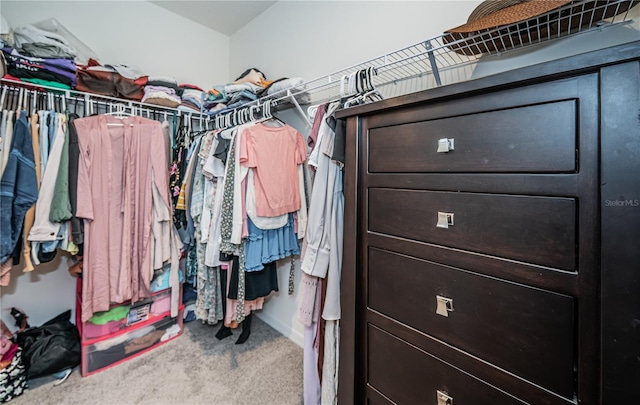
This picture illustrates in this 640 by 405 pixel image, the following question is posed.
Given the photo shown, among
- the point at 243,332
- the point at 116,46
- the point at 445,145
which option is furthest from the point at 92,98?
the point at 445,145

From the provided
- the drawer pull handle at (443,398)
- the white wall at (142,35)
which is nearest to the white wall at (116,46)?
the white wall at (142,35)

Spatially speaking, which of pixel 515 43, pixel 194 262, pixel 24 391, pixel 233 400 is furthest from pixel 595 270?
pixel 24 391

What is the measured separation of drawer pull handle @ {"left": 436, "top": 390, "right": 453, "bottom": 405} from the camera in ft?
2.41

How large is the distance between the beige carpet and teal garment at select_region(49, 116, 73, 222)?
0.97m

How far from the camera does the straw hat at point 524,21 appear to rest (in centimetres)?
74

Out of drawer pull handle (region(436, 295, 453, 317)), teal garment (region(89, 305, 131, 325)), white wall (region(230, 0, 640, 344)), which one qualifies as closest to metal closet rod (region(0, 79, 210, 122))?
white wall (region(230, 0, 640, 344))

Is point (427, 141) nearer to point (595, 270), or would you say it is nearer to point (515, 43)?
point (595, 270)

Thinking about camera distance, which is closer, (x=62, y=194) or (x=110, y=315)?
(x=62, y=194)

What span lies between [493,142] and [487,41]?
0.54m

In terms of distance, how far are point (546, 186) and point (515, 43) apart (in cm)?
71

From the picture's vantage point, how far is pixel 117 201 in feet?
5.17

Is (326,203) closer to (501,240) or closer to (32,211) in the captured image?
(501,240)

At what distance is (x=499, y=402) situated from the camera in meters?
0.66

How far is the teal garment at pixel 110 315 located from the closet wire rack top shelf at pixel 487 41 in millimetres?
2073
